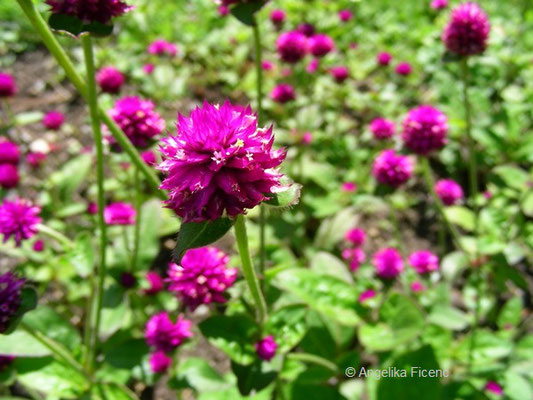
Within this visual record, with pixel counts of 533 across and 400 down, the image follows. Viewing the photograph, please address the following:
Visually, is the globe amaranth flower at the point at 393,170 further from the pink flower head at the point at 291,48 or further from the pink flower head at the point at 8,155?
the pink flower head at the point at 8,155

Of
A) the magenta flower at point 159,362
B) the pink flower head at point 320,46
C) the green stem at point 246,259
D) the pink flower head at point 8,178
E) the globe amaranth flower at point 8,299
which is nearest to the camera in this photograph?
the green stem at point 246,259

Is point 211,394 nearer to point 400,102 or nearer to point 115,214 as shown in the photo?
point 115,214

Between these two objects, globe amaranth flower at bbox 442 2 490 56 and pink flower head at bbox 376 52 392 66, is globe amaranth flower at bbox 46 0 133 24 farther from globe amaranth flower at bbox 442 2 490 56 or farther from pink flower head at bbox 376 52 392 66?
pink flower head at bbox 376 52 392 66

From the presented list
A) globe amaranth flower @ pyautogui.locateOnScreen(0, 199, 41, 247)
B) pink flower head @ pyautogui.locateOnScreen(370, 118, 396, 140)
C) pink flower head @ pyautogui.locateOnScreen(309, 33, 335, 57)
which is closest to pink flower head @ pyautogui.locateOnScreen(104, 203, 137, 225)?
globe amaranth flower @ pyautogui.locateOnScreen(0, 199, 41, 247)

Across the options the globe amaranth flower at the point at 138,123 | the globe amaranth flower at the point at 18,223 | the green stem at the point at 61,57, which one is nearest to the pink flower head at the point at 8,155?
the globe amaranth flower at the point at 18,223

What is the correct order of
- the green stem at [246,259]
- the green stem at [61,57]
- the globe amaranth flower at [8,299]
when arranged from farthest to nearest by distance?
the globe amaranth flower at [8,299], the green stem at [61,57], the green stem at [246,259]

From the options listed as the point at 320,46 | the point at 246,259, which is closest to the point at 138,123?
the point at 246,259
